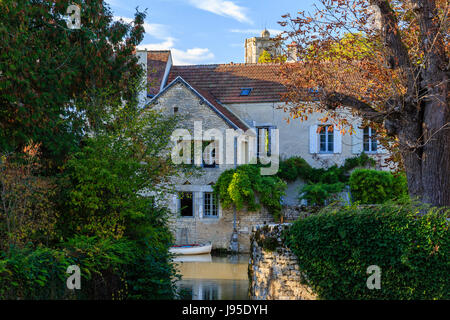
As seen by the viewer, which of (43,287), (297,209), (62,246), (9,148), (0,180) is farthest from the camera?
(297,209)

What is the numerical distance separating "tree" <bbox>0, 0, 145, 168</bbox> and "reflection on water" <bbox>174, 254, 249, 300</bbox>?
4.49 meters

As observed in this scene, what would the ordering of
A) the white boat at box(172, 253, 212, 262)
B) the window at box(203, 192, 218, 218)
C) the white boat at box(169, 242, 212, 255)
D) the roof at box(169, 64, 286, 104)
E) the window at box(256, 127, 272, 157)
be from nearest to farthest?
the white boat at box(172, 253, 212, 262), the white boat at box(169, 242, 212, 255), the window at box(203, 192, 218, 218), the window at box(256, 127, 272, 157), the roof at box(169, 64, 286, 104)

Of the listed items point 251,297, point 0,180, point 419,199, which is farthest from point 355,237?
point 0,180

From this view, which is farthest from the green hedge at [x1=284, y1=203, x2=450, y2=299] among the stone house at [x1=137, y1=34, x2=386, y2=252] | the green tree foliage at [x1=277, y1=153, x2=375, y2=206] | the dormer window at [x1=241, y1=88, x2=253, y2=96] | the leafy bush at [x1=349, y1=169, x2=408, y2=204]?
the dormer window at [x1=241, y1=88, x2=253, y2=96]

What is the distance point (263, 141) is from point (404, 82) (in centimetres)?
1507

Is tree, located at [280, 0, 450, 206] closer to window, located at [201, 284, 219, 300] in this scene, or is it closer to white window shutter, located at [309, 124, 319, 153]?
window, located at [201, 284, 219, 300]

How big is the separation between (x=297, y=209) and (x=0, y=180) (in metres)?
16.2

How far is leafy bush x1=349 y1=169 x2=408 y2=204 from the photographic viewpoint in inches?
917

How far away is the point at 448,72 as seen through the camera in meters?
11.3

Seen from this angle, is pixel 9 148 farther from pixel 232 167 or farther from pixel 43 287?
pixel 232 167

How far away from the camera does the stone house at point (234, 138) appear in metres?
24.7

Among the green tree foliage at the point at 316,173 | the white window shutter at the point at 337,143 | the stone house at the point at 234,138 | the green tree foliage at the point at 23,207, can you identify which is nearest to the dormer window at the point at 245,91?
the stone house at the point at 234,138

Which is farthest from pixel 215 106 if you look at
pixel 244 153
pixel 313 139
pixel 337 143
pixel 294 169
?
pixel 337 143

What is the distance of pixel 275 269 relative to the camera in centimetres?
1097
